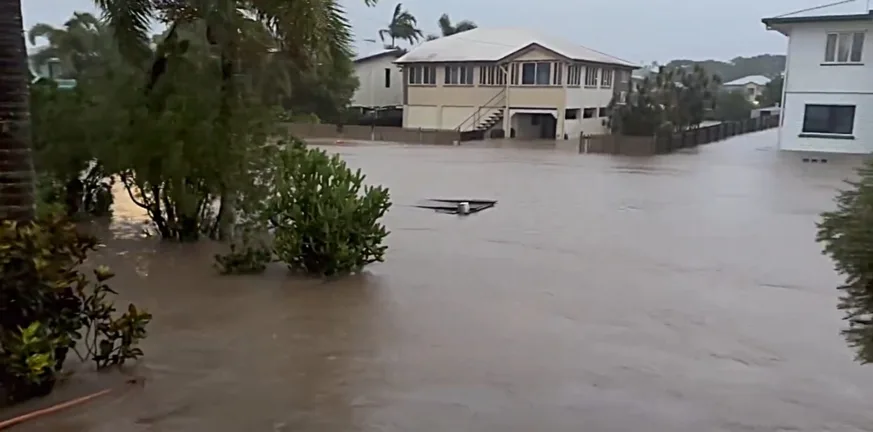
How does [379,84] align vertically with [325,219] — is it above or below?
above

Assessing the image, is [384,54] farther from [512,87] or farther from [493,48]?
[512,87]

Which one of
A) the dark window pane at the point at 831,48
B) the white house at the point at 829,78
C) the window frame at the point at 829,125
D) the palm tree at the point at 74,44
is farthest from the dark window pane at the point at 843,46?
the palm tree at the point at 74,44

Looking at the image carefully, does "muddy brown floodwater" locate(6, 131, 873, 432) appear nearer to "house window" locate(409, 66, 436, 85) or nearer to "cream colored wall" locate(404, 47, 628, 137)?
"cream colored wall" locate(404, 47, 628, 137)

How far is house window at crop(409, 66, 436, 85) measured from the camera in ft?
138

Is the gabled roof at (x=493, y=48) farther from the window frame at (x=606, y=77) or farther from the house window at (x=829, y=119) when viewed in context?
the house window at (x=829, y=119)

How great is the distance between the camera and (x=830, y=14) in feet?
92.6

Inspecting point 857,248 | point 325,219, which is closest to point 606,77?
point 325,219

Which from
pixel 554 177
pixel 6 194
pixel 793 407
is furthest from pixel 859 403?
pixel 554 177

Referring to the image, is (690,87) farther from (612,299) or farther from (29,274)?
(29,274)

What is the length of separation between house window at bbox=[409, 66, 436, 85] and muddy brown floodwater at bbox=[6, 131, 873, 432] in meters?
28.0

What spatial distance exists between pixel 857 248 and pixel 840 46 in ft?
93.1

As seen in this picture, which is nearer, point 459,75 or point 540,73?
point 540,73

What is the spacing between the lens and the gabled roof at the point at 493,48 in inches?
1572

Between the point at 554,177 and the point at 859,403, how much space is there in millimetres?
16220
